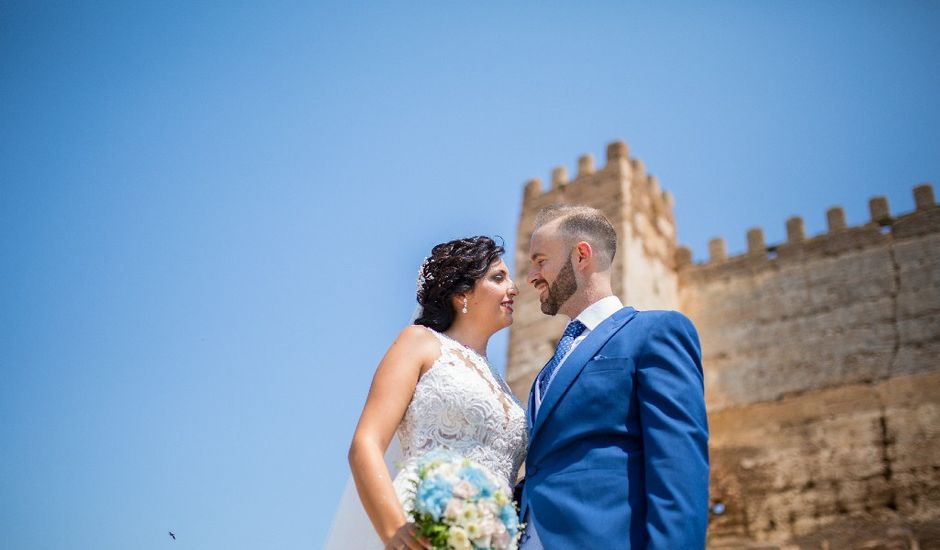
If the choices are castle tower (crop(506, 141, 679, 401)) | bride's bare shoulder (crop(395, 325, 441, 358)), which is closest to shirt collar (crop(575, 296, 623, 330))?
Answer: bride's bare shoulder (crop(395, 325, 441, 358))

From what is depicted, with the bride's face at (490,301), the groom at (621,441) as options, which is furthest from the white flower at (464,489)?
the bride's face at (490,301)

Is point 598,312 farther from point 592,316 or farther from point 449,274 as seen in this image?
point 449,274

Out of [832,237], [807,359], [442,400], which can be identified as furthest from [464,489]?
[832,237]

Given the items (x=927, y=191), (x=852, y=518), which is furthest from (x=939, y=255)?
(x=852, y=518)

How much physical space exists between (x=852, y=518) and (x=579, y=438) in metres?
10.7

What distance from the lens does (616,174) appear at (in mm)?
15367

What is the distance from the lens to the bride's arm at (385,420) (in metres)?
2.59

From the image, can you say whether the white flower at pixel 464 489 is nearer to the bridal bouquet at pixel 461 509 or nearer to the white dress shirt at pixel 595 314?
the bridal bouquet at pixel 461 509

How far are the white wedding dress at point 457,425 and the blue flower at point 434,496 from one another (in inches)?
18.0

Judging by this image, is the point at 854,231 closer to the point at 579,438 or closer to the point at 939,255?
the point at 939,255

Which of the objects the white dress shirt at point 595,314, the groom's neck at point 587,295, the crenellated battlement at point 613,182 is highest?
the crenellated battlement at point 613,182

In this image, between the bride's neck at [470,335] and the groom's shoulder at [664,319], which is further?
the bride's neck at [470,335]

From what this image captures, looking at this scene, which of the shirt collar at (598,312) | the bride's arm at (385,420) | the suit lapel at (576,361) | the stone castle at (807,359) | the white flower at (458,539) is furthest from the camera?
the stone castle at (807,359)

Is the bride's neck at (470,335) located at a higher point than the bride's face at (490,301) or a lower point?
lower
